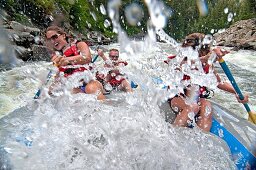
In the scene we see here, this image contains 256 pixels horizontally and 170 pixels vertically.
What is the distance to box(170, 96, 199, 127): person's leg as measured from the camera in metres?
3.21

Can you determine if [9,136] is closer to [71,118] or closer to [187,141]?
[71,118]

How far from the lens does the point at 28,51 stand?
12172 millimetres

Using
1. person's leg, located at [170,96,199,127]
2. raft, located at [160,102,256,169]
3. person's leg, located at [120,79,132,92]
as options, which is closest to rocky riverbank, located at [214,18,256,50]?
person's leg, located at [120,79,132,92]

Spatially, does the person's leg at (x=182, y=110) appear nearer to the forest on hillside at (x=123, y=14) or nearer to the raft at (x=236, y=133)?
the raft at (x=236, y=133)

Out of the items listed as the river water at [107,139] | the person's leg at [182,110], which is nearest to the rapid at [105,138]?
the river water at [107,139]

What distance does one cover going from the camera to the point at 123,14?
62188mm

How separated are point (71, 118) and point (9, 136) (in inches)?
22.1

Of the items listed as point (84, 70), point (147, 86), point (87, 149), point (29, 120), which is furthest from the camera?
point (84, 70)

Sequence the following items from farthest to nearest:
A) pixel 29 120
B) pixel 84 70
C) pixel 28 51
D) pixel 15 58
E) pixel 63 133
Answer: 1. pixel 28 51
2. pixel 15 58
3. pixel 84 70
4. pixel 29 120
5. pixel 63 133

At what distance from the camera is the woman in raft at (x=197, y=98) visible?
323 centimetres

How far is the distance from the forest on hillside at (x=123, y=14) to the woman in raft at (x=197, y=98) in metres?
2.05

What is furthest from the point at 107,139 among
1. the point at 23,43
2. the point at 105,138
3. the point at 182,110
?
the point at 23,43

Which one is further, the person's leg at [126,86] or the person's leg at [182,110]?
the person's leg at [126,86]

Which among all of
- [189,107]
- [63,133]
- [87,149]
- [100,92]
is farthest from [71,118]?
[189,107]
